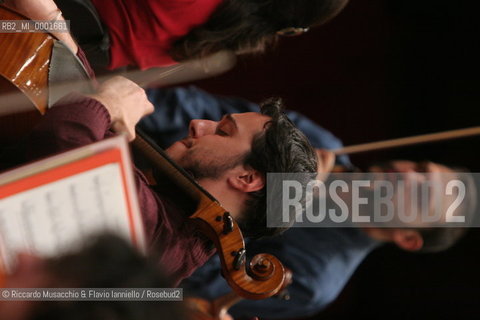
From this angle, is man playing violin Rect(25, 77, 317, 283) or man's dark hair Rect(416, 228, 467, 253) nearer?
man playing violin Rect(25, 77, 317, 283)

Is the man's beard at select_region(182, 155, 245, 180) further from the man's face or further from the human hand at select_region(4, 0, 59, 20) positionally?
the human hand at select_region(4, 0, 59, 20)

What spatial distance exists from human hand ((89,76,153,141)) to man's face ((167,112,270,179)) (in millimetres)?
74

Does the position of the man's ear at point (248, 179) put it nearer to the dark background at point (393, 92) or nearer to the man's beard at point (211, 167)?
the man's beard at point (211, 167)

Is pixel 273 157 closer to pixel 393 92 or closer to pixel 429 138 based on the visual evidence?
pixel 429 138

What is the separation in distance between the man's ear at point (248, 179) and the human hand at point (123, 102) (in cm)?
14

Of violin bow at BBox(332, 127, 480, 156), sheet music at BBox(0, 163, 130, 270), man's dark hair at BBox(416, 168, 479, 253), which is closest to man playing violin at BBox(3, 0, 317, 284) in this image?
sheet music at BBox(0, 163, 130, 270)

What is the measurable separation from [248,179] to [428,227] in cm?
49

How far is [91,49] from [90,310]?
0.58m

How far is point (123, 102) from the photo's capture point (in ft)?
2.23

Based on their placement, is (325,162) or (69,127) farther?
(325,162)

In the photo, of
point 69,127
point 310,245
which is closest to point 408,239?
point 310,245

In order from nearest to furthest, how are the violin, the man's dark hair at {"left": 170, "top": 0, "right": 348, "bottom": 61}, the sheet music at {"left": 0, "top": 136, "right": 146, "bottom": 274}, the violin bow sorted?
the sheet music at {"left": 0, "top": 136, "right": 146, "bottom": 274} < the violin < the man's dark hair at {"left": 170, "top": 0, "right": 348, "bottom": 61} < the violin bow

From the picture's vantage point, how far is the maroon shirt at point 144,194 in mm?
606

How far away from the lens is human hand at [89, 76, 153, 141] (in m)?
0.67
